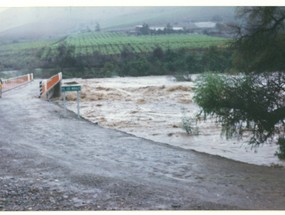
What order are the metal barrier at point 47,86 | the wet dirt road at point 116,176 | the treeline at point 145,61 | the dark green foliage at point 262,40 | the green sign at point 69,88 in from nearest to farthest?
the wet dirt road at point 116,176
the dark green foliage at point 262,40
the treeline at point 145,61
the green sign at point 69,88
the metal barrier at point 47,86

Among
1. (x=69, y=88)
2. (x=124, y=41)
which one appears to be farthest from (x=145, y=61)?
(x=124, y=41)

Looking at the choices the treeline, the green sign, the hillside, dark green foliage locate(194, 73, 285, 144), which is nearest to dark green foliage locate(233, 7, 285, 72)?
dark green foliage locate(194, 73, 285, 144)

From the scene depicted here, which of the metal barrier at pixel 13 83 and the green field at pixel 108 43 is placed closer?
the green field at pixel 108 43

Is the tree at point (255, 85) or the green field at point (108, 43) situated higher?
the green field at point (108, 43)

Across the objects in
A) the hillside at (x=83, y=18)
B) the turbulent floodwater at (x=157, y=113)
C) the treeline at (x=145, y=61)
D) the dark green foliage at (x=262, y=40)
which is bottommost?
the turbulent floodwater at (x=157, y=113)

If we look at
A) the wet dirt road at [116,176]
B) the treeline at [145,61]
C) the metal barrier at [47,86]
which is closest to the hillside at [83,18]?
the wet dirt road at [116,176]

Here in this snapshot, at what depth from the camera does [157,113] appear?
18.7 meters

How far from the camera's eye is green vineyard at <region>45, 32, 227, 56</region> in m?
9.93

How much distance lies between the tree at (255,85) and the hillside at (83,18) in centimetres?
169

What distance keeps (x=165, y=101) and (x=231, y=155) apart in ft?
36.2

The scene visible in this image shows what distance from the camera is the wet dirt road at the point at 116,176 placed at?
641 cm

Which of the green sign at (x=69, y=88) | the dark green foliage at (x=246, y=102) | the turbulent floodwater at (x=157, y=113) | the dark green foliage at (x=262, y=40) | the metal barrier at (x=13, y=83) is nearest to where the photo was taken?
the dark green foliage at (x=262, y=40)

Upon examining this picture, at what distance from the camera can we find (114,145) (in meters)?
11.1

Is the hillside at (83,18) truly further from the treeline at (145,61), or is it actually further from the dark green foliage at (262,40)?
the treeline at (145,61)
